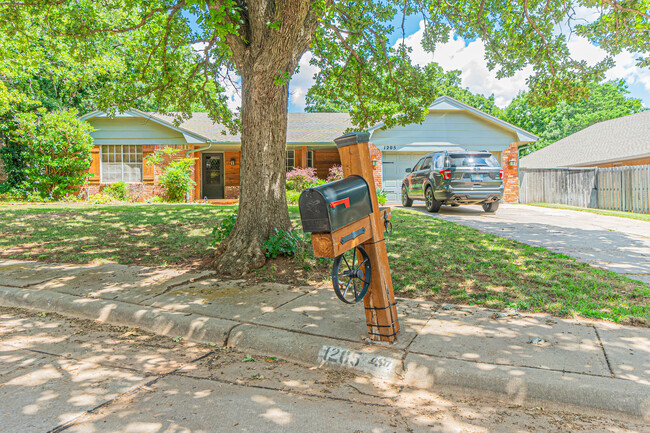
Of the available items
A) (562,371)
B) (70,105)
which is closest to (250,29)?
(562,371)

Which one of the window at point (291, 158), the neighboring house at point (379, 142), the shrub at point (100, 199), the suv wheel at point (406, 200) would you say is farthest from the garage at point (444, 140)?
the shrub at point (100, 199)

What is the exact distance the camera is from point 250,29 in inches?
235

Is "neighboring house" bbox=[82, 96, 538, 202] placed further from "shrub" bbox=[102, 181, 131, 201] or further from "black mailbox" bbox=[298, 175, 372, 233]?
"black mailbox" bbox=[298, 175, 372, 233]

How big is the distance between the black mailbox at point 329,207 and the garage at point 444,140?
51.2 ft

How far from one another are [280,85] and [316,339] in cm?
384

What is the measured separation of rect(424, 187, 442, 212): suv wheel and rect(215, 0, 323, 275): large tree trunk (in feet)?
24.4

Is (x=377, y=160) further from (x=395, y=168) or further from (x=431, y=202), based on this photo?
(x=431, y=202)

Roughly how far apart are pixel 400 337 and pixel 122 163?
18.9 meters

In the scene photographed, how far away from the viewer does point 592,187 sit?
17.3 metres

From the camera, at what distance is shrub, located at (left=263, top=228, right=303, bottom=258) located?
5.87m

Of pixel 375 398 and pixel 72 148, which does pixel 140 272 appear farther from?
pixel 72 148

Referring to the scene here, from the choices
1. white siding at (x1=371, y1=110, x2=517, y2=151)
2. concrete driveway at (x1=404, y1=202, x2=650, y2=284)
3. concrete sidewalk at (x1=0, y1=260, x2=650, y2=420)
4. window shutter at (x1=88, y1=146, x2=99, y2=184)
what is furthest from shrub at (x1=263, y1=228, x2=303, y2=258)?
window shutter at (x1=88, y1=146, x2=99, y2=184)

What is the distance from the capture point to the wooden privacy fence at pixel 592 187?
14.9 meters

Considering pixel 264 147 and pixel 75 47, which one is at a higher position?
pixel 75 47
